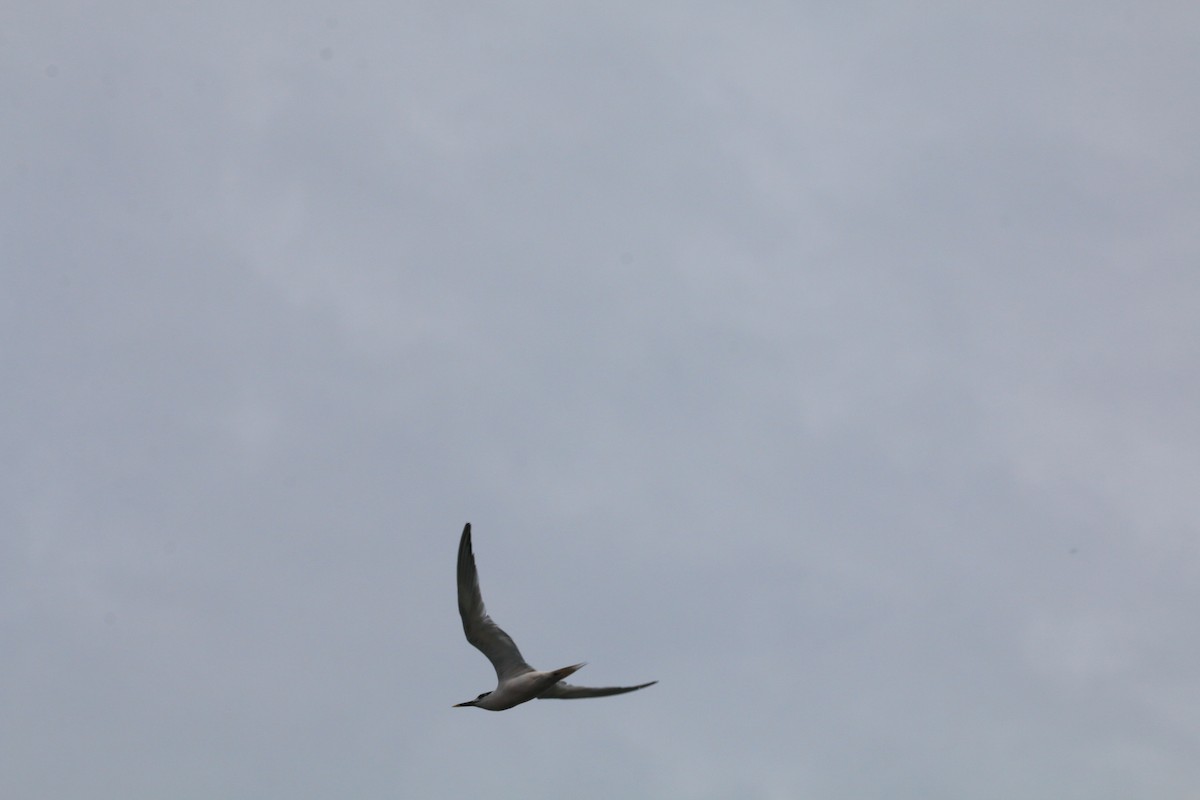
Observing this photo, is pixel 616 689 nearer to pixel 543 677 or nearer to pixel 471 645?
pixel 543 677

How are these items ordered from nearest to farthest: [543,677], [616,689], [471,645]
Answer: [616,689]
[543,677]
[471,645]

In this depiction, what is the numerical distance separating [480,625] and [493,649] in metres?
1.02

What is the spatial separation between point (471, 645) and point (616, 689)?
721 cm

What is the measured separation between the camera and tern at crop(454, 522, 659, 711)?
3495 cm

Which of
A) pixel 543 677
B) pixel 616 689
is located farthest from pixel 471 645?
pixel 616 689

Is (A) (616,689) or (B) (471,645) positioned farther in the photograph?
(B) (471,645)

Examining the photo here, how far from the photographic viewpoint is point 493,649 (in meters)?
36.4

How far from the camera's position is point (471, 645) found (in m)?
36.8

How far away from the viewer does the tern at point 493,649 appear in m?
35.0

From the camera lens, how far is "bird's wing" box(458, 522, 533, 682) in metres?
35.8

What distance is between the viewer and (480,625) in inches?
1416

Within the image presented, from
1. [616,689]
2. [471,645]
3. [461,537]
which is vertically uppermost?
[461,537]

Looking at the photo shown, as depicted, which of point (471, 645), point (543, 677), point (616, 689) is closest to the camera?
point (616, 689)

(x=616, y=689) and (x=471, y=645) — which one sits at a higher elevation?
(x=471, y=645)
